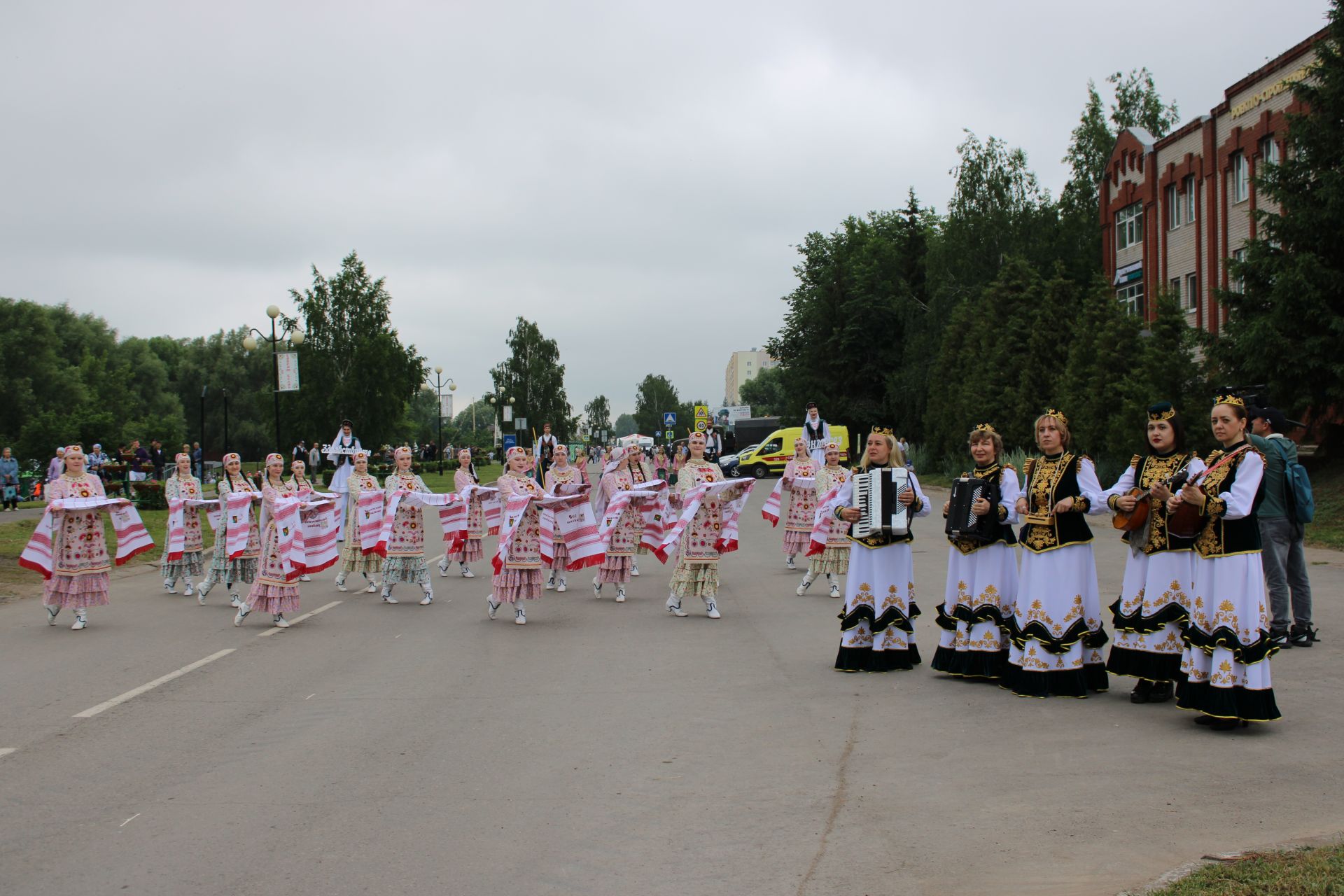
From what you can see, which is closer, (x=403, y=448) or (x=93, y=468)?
(x=403, y=448)

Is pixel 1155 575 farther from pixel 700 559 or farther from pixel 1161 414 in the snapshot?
pixel 700 559

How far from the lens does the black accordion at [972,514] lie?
336 inches

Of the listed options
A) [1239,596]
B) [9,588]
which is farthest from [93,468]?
[1239,596]

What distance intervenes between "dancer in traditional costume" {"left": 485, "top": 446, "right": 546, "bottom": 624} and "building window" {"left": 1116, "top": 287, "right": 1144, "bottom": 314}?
40350mm

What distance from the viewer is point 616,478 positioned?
1631 cm

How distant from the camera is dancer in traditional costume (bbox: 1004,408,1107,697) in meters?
8.04

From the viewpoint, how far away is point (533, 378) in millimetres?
109375

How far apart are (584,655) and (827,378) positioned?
55.1m

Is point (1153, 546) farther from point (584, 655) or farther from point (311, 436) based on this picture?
point (311, 436)

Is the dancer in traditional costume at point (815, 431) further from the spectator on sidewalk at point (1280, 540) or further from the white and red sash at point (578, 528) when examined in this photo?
the spectator on sidewalk at point (1280, 540)

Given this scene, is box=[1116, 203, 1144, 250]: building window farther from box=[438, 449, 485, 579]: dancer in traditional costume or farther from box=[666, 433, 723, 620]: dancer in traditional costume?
box=[666, 433, 723, 620]: dancer in traditional costume

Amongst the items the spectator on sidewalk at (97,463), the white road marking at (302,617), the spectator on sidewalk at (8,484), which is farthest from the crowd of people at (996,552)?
the spectator on sidewalk at (8,484)

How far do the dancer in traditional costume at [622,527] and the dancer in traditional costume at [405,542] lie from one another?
2.31 metres

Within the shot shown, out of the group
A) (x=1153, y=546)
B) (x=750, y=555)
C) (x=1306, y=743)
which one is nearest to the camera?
(x=1306, y=743)
